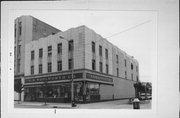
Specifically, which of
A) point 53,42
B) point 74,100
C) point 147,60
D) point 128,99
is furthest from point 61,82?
point 147,60

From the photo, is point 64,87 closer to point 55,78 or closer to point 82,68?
point 55,78

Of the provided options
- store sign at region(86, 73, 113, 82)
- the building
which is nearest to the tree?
the building

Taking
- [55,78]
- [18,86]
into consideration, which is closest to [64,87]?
[55,78]

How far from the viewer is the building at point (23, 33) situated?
10.9 feet

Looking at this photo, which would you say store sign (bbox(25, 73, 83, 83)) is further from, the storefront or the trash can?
the trash can

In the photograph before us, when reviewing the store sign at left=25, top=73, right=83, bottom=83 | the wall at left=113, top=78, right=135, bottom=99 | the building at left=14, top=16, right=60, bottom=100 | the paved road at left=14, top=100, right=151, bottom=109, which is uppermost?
the building at left=14, top=16, right=60, bottom=100

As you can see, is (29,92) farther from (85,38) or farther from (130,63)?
(130,63)

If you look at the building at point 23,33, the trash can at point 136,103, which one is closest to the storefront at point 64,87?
the building at point 23,33

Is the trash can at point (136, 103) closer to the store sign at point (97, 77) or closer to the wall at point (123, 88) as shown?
the wall at point (123, 88)

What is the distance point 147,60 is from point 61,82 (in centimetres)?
121

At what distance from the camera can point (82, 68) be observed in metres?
3.29

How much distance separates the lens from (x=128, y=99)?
10.7 ft

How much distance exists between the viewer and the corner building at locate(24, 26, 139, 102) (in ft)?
10.8

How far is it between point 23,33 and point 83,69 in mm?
966
